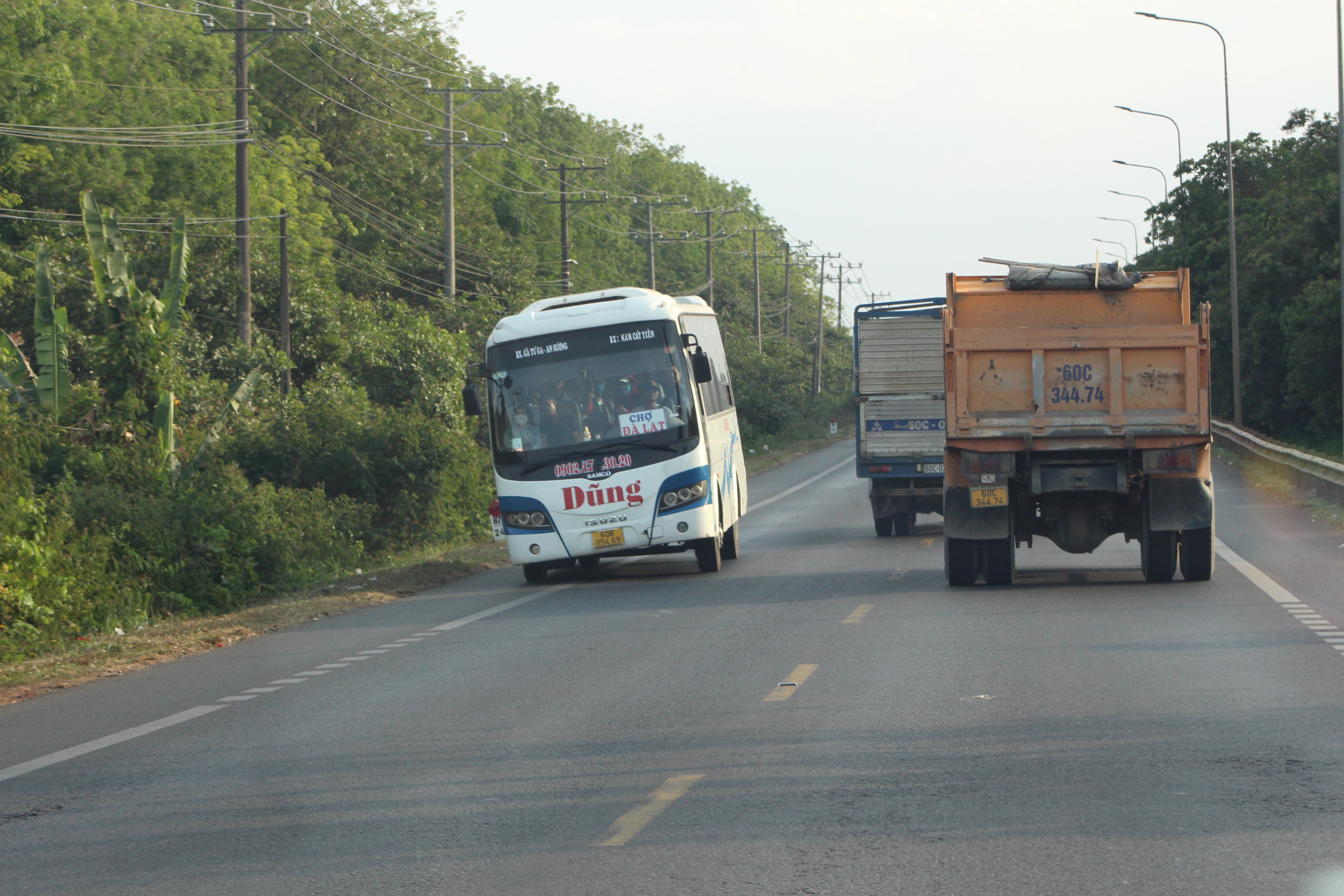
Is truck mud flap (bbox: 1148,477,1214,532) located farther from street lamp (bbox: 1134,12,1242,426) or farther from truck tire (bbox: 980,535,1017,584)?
street lamp (bbox: 1134,12,1242,426)

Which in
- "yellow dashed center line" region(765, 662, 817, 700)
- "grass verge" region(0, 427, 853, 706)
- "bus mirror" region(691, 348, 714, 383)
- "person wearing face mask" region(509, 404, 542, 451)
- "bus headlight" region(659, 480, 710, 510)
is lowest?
"grass verge" region(0, 427, 853, 706)

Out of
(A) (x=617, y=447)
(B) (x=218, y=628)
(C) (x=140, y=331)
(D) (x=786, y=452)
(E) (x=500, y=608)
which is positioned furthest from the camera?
(D) (x=786, y=452)

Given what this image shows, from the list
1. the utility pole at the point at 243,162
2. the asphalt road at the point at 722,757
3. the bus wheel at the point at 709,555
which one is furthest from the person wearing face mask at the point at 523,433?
the utility pole at the point at 243,162

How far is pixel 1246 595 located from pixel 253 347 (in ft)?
87.9

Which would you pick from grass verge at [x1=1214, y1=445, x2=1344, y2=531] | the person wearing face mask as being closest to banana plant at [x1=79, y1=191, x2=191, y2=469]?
the person wearing face mask

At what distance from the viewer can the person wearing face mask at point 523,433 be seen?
1762 cm

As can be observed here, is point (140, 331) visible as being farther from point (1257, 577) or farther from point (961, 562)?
point (1257, 577)

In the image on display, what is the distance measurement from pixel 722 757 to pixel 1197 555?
906 cm

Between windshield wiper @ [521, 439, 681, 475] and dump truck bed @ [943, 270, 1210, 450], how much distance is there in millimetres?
3464

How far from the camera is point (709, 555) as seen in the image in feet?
59.6

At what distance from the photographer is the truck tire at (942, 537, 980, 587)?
1560cm

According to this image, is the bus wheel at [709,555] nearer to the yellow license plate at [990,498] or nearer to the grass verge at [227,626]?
the grass verge at [227,626]

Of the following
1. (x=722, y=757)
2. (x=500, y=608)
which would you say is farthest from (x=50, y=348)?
(x=722, y=757)

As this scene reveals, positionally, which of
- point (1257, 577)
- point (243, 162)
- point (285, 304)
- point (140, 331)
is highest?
point (243, 162)
